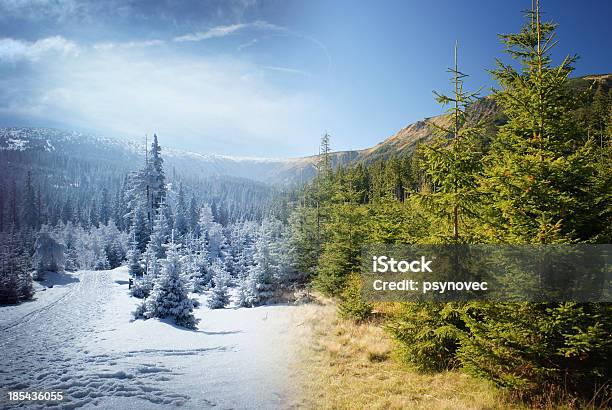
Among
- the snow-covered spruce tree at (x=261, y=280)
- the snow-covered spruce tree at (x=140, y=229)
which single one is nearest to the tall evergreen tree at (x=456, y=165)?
the snow-covered spruce tree at (x=261, y=280)

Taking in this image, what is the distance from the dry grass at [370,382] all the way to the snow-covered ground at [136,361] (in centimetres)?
83

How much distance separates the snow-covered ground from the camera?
7426mm

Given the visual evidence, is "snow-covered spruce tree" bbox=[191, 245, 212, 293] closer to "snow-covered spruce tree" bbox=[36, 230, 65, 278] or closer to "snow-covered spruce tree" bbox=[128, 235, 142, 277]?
"snow-covered spruce tree" bbox=[128, 235, 142, 277]

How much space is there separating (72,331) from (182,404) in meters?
8.45

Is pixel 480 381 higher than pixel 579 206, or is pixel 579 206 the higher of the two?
pixel 579 206

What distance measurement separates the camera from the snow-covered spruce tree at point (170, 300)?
1717 centimetres

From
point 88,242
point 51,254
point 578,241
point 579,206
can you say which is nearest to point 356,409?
point 578,241

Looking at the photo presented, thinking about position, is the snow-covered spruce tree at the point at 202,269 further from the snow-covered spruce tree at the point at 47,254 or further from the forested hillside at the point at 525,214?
the forested hillside at the point at 525,214

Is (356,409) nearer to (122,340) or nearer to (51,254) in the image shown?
(122,340)

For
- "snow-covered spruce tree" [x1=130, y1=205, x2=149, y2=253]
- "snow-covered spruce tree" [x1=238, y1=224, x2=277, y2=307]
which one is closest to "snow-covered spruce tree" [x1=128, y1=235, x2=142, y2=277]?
"snow-covered spruce tree" [x1=130, y1=205, x2=149, y2=253]

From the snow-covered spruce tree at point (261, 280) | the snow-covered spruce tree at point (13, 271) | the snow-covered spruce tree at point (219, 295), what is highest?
the snow-covered spruce tree at point (13, 271)

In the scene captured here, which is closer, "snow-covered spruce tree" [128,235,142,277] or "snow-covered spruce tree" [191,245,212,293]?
"snow-covered spruce tree" [128,235,142,277]

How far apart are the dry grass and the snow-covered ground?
830 mm

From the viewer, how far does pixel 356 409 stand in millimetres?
7852
